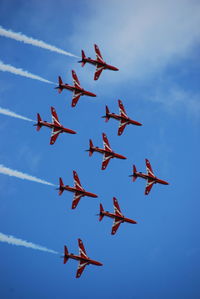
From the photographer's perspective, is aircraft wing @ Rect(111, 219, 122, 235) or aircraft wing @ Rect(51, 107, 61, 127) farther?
aircraft wing @ Rect(111, 219, 122, 235)

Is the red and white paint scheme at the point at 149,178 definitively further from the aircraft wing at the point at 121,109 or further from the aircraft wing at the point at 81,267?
the aircraft wing at the point at 81,267

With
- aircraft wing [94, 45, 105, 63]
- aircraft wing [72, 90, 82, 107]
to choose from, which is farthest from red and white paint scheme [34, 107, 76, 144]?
aircraft wing [94, 45, 105, 63]

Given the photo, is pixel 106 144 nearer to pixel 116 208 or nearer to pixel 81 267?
pixel 116 208

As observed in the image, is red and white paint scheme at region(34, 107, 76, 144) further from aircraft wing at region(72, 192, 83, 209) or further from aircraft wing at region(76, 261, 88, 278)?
aircraft wing at region(76, 261, 88, 278)

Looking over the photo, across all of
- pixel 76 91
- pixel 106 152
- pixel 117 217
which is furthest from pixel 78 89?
pixel 117 217

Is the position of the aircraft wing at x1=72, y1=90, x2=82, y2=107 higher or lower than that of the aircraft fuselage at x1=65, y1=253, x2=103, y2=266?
higher

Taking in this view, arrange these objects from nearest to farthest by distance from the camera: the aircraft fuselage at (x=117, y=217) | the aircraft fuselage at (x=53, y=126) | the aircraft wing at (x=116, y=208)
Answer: the aircraft fuselage at (x=53, y=126)
the aircraft fuselage at (x=117, y=217)
the aircraft wing at (x=116, y=208)

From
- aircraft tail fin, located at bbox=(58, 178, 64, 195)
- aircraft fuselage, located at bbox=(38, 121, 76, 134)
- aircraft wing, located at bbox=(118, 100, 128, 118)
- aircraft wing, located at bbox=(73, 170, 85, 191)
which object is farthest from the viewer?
aircraft wing, located at bbox=(118, 100, 128, 118)

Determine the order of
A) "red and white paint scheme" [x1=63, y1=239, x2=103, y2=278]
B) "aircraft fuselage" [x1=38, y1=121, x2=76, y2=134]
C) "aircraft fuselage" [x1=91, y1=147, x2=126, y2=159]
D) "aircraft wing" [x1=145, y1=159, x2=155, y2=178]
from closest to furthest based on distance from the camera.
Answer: "red and white paint scheme" [x1=63, y1=239, x2=103, y2=278], "aircraft fuselage" [x1=38, y1=121, x2=76, y2=134], "aircraft fuselage" [x1=91, y1=147, x2=126, y2=159], "aircraft wing" [x1=145, y1=159, x2=155, y2=178]

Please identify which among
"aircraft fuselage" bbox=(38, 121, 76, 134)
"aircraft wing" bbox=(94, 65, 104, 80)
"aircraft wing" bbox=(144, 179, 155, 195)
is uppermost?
"aircraft wing" bbox=(94, 65, 104, 80)

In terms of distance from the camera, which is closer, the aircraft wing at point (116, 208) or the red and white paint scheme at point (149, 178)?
the aircraft wing at point (116, 208)

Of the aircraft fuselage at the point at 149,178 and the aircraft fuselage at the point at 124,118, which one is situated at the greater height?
the aircraft fuselage at the point at 124,118

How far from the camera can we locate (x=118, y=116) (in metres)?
196

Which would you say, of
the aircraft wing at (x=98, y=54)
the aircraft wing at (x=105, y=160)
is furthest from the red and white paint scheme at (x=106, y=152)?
the aircraft wing at (x=98, y=54)
